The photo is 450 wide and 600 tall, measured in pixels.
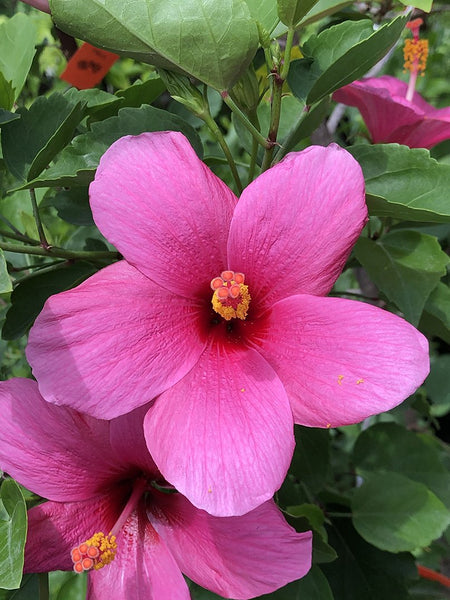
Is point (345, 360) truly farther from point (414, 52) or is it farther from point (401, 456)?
point (414, 52)

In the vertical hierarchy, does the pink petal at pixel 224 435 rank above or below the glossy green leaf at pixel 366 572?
above

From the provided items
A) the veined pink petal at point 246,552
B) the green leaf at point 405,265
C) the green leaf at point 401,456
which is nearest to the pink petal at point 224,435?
the veined pink petal at point 246,552

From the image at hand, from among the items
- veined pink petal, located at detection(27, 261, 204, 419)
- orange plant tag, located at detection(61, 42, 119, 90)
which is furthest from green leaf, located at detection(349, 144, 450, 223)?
orange plant tag, located at detection(61, 42, 119, 90)

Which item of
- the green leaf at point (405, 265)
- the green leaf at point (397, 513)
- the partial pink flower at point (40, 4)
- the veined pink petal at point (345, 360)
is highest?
the partial pink flower at point (40, 4)

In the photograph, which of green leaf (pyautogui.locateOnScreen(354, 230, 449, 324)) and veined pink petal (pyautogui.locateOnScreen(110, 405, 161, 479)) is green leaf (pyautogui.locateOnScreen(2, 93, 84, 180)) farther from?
green leaf (pyautogui.locateOnScreen(354, 230, 449, 324))

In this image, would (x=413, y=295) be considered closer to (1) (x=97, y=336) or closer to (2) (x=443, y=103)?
(1) (x=97, y=336)

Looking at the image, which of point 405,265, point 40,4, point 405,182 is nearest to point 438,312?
point 405,265

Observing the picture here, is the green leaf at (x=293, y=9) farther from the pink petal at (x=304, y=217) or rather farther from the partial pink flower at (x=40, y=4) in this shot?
the partial pink flower at (x=40, y=4)
